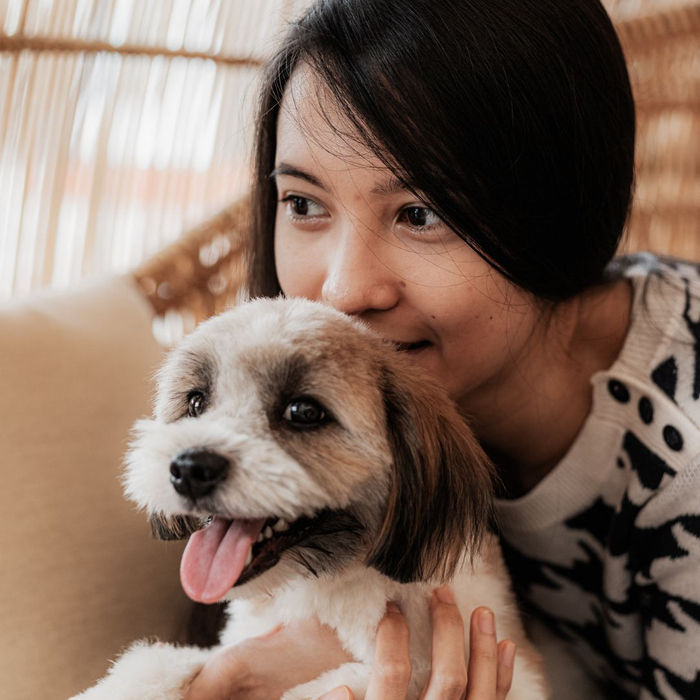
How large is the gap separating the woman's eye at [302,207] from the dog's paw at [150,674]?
0.82 m

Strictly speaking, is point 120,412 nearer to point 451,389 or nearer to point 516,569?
point 451,389

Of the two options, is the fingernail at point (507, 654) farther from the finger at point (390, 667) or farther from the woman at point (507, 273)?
the finger at point (390, 667)

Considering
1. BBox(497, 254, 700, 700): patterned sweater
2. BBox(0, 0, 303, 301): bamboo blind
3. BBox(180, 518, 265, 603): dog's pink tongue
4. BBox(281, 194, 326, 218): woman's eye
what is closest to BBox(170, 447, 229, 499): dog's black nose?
BBox(180, 518, 265, 603): dog's pink tongue

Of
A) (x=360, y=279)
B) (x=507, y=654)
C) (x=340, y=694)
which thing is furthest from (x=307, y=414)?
(x=507, y=654)

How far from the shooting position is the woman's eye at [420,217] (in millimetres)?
1239

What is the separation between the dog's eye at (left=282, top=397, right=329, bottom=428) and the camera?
103cm

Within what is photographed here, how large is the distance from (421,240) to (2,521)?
89 centimetres

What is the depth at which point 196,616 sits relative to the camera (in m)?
1.54

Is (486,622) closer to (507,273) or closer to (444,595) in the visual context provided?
(444,595)

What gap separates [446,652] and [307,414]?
0.42m

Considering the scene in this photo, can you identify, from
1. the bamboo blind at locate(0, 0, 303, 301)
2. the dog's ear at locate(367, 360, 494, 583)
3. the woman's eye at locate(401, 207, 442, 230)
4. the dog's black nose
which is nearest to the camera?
the dog's black nose

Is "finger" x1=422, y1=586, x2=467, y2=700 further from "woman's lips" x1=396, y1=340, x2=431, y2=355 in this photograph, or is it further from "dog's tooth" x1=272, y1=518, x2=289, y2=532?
"woman's lips" x1=396, y1=340, x2=431, y2=355

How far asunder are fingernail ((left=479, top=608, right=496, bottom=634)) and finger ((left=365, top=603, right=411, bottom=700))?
0.46 feet

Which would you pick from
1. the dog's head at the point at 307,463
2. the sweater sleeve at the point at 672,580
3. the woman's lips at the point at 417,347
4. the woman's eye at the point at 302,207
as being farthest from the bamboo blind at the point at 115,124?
the sweater sleeve at the point at 672,580
